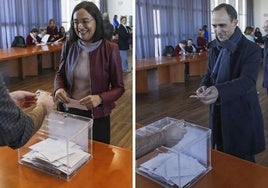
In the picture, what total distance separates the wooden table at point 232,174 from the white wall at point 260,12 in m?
0.44

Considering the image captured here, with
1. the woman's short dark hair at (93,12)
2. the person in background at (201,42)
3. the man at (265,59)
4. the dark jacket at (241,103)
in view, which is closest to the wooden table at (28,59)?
the woman's short dark hair at (93,12)

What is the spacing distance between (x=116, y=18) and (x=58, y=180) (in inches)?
26.8

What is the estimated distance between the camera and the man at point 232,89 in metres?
→ 0.86

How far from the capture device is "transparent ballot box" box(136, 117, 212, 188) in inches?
41.9

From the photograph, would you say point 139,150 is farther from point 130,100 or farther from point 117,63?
point 117,63

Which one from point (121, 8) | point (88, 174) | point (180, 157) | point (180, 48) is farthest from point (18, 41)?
point (180, 157)

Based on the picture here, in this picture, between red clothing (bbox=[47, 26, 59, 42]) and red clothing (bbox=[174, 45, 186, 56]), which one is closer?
red clothing (bbox=[174, 45, 186, 56])

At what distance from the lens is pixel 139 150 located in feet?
4.03

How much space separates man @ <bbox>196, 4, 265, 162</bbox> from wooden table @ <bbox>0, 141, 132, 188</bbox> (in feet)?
1.44

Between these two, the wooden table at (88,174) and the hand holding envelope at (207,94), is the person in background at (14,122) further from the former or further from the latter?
the hand holding envelope at (207,94)

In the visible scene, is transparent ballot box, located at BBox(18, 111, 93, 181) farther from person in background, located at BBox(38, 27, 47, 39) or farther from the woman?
person in background, located at BBox(38, 27, 47, 39)

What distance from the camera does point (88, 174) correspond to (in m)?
1.19

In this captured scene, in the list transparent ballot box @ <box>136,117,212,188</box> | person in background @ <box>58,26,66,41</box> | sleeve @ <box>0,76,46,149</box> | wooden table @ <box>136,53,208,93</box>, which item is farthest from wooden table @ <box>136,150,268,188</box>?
person in background @ <box>58,26,66,41</box>

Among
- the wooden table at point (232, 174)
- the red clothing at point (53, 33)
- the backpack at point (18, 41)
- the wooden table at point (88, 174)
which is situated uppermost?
the red clothing at point (53, 33)
